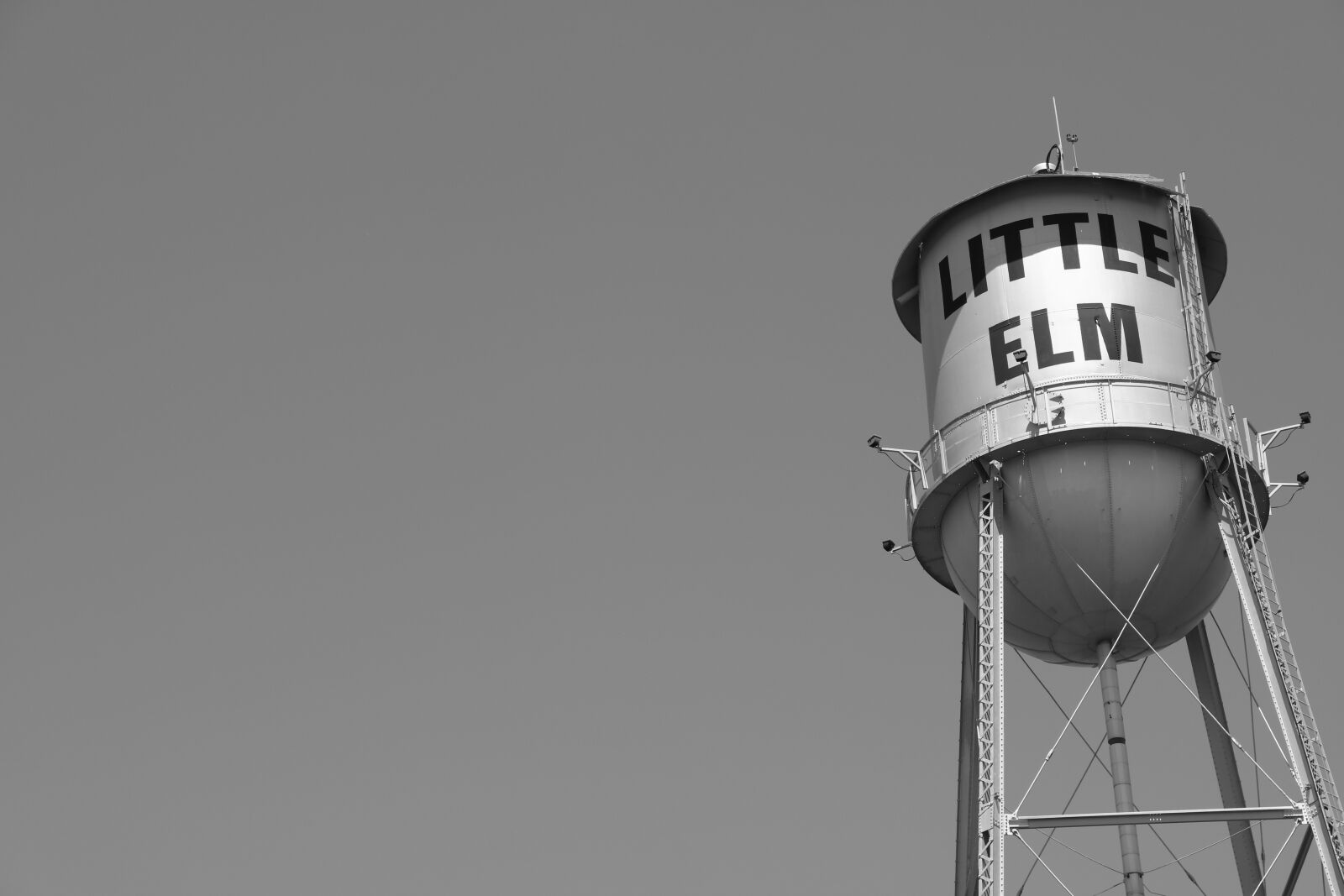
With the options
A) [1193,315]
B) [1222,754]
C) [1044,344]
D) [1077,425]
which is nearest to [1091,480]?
[1077,425]

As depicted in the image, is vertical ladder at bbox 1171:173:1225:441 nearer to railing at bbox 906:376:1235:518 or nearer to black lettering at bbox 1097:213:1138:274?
railing at bbox 906:376:1235:518

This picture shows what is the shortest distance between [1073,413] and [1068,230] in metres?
2.55

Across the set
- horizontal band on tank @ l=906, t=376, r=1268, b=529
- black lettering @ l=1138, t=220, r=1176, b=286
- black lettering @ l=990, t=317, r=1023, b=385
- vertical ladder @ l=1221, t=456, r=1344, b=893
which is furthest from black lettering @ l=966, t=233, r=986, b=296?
vertical ladder @ l=1221, t=456, r=1344, b=893

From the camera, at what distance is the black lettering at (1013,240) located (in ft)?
73.2

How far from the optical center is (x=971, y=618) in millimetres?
23516

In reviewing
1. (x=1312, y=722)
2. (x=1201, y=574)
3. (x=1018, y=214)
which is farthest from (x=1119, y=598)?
(x=1018, y=214)

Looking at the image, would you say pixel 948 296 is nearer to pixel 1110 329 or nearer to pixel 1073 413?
pixel 1110 329

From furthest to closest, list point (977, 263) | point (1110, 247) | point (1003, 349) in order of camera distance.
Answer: point (977, 263)
point (1110, 247)
point (1003, 349)

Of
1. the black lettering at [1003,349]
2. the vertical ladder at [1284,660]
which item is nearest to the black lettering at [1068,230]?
the black lettering at [1003,349]

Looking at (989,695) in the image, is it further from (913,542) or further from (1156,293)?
(1156,293)

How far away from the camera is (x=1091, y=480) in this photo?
21.0m

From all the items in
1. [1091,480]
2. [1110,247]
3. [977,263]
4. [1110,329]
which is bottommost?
[1091,480]

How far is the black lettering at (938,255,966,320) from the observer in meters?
22.8

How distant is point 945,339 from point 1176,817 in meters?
6.22
